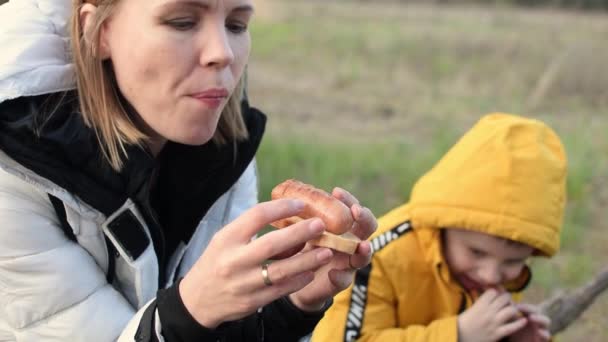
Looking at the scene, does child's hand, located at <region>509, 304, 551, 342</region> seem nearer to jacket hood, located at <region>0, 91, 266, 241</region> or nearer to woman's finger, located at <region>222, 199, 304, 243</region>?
jacket hood, located at <region>0, 91, 266, 241</region>

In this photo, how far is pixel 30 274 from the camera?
180cm

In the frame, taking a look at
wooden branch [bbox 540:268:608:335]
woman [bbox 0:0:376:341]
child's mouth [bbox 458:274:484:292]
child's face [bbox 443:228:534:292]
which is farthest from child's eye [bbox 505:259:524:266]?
woman [bbox 0:0:376:341]

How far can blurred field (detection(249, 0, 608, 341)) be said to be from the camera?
535 centimetres

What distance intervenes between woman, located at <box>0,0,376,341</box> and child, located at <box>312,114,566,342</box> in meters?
0.80

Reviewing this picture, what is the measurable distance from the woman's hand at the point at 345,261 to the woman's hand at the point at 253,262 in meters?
0.13

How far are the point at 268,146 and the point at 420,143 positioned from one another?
2.01m

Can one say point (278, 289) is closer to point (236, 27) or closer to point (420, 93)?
point (236, 27)

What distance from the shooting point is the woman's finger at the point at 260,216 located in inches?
56.6

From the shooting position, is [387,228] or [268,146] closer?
[387,228]

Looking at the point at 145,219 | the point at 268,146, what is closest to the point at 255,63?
the point at 268,146

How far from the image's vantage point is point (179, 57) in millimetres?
1714

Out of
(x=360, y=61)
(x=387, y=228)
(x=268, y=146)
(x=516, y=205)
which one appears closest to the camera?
(x=516, y=205)

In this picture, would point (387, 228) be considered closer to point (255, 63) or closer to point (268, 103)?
point (268, 103)

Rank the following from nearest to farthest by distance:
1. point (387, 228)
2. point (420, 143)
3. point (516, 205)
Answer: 1. point (516, 205)
2. point (387, 228)
3. point (420, 143)
